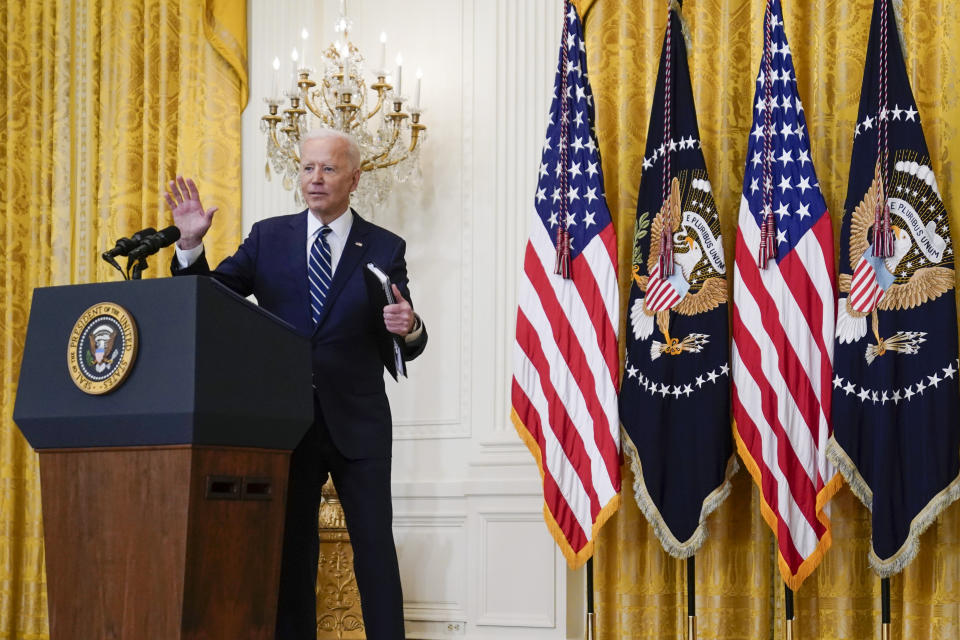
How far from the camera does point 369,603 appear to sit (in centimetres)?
335

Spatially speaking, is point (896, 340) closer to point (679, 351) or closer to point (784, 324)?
point (784, 324)

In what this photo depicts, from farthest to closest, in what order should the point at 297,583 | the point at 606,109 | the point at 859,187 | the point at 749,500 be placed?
the point at 606,109 < the point at 749,500 < the point at 859,187 < the point at 297,583

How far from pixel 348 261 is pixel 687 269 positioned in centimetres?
151

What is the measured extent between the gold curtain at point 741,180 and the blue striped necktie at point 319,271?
1.70m

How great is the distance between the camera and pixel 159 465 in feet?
8.21

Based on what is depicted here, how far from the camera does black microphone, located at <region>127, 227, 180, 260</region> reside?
110 inches

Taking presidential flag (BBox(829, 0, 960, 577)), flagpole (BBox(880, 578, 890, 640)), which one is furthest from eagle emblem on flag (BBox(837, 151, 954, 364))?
flagpole (BBox(880, 578, 890, 640))

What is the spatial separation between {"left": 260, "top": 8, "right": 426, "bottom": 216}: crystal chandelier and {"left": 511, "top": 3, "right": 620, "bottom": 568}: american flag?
765 millimetres

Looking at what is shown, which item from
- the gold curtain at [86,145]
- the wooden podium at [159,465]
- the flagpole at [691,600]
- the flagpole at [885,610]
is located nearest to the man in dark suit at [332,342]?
the wooden podium at [159,465]

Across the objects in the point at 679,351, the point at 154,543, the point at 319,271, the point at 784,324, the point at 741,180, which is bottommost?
the point at 154,543

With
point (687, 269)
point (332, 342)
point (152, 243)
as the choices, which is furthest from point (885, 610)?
point (152, 243)

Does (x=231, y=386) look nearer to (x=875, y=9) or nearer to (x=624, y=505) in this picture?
(x=624, y=505)

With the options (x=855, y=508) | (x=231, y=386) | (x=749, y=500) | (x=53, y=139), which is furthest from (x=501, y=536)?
(x=53, y=139)

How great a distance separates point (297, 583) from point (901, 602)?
2.30 metres
